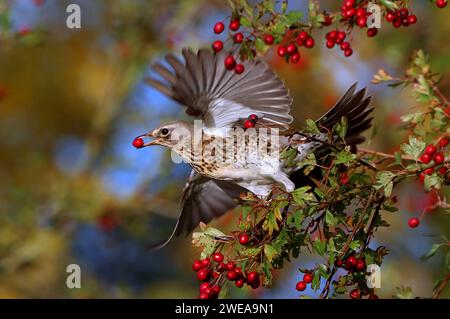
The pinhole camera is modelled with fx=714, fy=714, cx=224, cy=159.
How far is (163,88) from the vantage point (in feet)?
10.8

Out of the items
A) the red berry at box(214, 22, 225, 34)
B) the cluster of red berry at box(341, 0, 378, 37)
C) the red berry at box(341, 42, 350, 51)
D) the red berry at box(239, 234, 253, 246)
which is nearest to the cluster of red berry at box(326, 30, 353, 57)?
the red berry at box(341, 42, 350, 51)

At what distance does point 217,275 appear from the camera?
8.41 feet

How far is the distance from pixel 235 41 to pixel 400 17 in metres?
0.65

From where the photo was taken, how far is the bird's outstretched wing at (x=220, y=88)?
3203 millimetres

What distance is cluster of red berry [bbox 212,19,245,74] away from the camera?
9.36 feet

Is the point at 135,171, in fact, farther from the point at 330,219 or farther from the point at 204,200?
the point at 330,219

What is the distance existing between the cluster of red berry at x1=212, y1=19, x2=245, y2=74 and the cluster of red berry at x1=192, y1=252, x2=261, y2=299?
846 mm

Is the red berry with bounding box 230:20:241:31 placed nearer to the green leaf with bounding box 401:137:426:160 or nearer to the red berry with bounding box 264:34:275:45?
the red berry with bounding box 264:34:275:45

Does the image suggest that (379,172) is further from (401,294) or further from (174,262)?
(174,262)

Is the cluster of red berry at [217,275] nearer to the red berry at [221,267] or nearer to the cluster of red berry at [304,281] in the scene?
the red berry at [221,267]

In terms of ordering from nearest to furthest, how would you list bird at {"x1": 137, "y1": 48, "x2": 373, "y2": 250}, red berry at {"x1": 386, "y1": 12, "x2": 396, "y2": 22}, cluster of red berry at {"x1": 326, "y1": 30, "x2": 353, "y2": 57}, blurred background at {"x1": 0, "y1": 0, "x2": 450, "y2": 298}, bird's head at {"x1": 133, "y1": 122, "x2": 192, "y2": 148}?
1. red berry at {"x1": 386, "y1": 12, "x2": 396, "y2": 22}
2. cluster of red berry at {"x1": 326, "y1": 30, "x2": 353, "y2": 57}
3. bird at {"x1": 137, "y1": 48, "x2": 373, "y2": 250}
4. bird's head at {"x1": 133, "y1": 122, "x2": 192, "y2": 148}
5. blurred background at {"x1": 0, "y1": 0, "x2": 450, "y2": 298}

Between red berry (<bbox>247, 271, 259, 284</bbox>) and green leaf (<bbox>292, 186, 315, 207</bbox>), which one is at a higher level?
green leaf (<bbox>292, 186, 315, 207</bbox>)

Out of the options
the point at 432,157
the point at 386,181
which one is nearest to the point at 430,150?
the point at 432,157

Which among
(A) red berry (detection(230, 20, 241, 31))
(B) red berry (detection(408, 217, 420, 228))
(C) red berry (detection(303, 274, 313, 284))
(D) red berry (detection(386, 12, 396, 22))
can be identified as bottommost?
(C) red berry (detection(303, 274, 313, 284))
